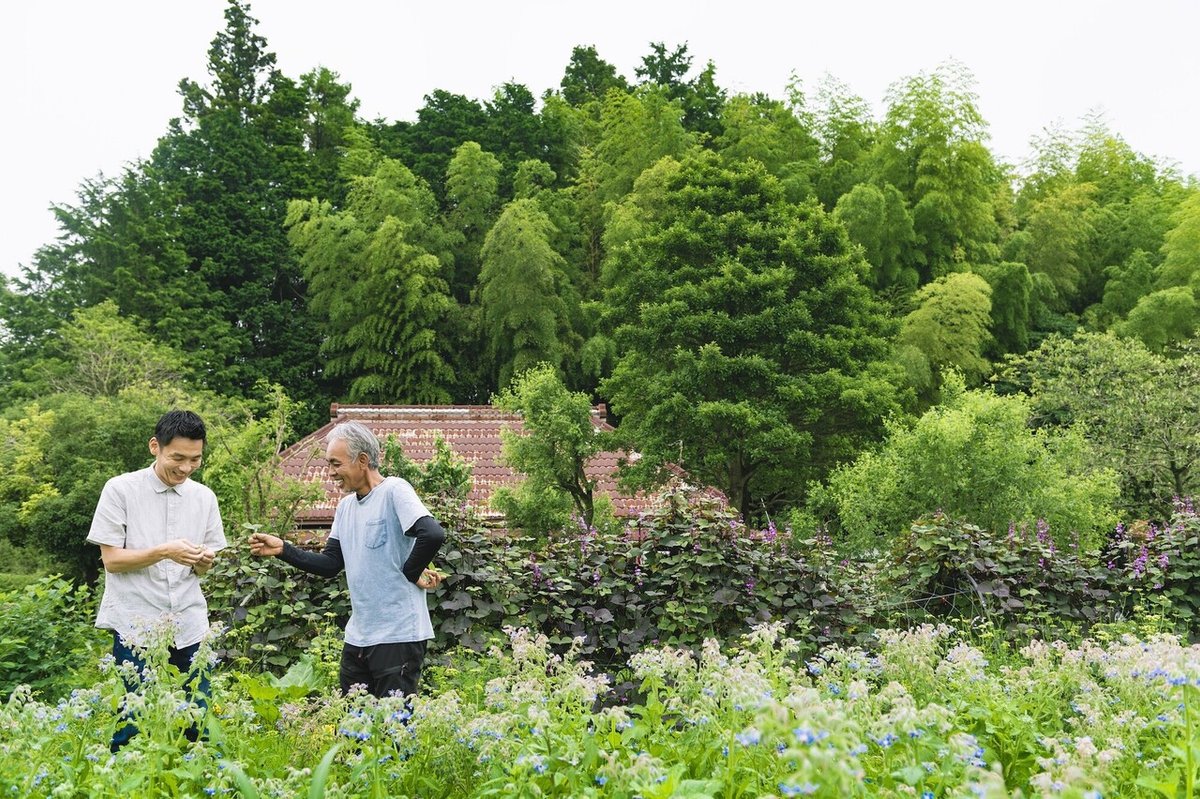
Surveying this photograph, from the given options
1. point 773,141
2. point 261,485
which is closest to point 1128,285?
point 773,141

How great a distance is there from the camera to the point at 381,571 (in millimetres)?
3260

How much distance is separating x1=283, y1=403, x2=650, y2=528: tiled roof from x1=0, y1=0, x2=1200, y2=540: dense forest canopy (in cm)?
139

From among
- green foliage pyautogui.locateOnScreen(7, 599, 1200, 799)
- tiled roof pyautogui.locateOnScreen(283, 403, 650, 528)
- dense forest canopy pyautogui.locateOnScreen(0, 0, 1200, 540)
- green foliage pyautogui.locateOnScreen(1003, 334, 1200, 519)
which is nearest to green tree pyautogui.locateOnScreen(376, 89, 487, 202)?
dense forest canopy pyautogui.locateOnScreen(0, 0, 1200, 540)

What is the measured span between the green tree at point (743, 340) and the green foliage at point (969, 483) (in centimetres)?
354

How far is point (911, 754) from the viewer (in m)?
1.92

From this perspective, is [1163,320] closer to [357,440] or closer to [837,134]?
[837,134]

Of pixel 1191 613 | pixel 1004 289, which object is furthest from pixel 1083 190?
pixel 1191 613

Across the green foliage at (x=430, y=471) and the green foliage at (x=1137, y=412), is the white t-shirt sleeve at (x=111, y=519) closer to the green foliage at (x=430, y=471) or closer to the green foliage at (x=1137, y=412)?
the green foliage at (x=430, y=471)


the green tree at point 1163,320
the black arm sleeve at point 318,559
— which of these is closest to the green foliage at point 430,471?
the black arm sleeve at point 318,559

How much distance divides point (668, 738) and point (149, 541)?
198 cm

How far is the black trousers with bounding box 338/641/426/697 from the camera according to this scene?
322cm

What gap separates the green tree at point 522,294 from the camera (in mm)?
23344

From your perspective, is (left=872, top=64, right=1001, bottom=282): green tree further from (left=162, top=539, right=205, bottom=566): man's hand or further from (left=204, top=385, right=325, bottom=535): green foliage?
(left=162, top=539, right=205, bottom=566): man's hand

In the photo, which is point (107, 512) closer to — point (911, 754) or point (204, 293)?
point (911, 754)
